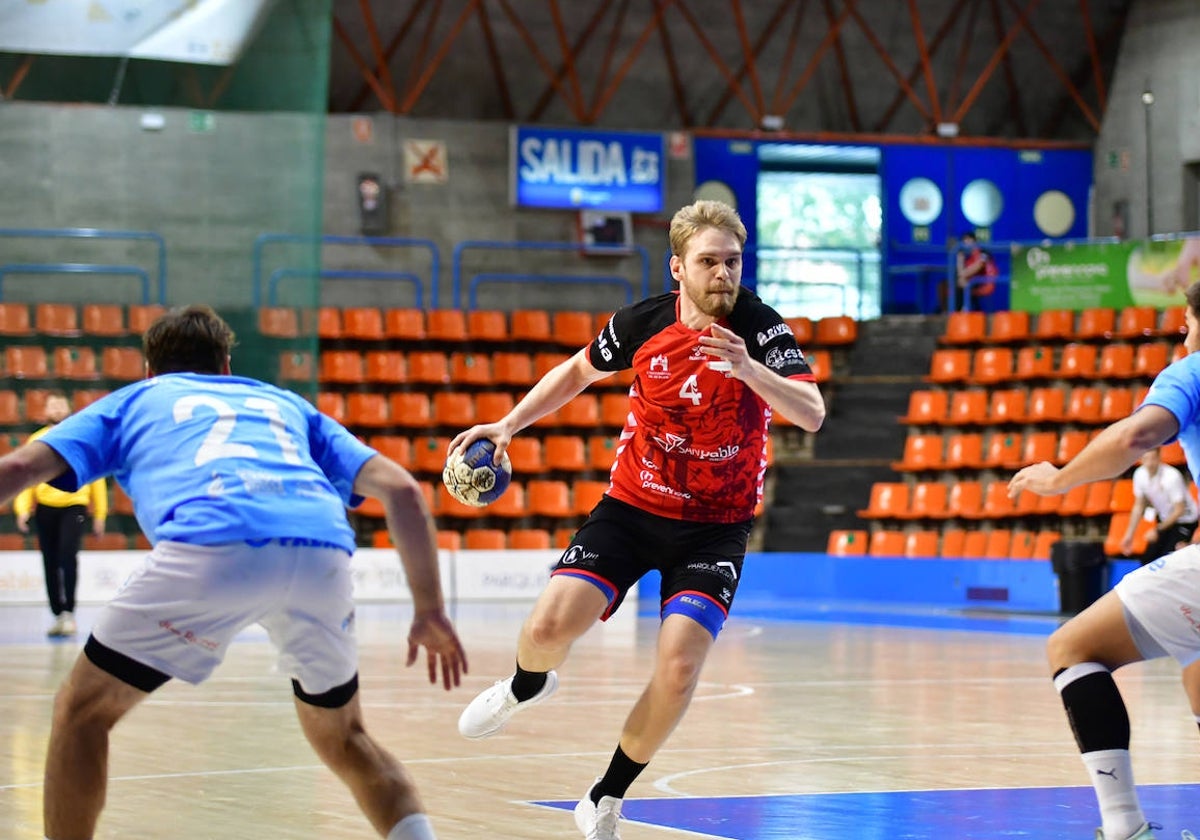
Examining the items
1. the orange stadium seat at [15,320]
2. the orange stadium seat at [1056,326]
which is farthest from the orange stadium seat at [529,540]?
the orange stadium seat at [1056,326]

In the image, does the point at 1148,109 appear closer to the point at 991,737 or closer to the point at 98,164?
the point at 98,164

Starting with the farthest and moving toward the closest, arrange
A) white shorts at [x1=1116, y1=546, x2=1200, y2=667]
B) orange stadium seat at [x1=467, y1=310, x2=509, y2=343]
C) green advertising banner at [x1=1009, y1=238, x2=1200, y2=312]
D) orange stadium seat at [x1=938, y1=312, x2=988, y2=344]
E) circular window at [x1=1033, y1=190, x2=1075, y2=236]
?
circular window at [x1=1033, y1=190, x2=1075, y2=236] < orange stadium seat at [x1=938, y1=312, x2=988, y2=344] < orange stadium seat at [x1=467, y1=310, x2=509, y2=343] < green advertising banner at [x1=1009, y1=238, x2=1200, y2=312] < white shorts at [x1=1116, y1=546, x2=1200, y2=667]

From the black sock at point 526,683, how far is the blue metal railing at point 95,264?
11.1 metres

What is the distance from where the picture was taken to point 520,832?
21.8 ft

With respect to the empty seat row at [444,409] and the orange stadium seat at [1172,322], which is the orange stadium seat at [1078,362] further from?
the empty seat row at [444,409]

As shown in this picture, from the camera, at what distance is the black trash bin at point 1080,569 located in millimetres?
18312

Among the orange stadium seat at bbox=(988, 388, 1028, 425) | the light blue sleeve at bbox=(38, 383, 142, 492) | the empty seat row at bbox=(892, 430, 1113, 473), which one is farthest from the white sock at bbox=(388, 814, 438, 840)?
the orange stadium seat at bbox=(988, 388, 1028, 425)

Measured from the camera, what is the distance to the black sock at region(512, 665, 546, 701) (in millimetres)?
6871

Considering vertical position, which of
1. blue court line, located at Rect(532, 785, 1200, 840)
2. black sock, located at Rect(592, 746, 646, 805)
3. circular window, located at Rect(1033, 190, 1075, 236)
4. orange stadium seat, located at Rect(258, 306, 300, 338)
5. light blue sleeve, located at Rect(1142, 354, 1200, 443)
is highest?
circular window, located at Rect(1033, 190, 1075, 236)

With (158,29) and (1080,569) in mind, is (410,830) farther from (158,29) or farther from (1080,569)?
(1080,569)

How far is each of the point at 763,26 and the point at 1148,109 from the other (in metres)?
5.88

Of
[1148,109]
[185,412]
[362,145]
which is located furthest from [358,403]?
[185,412]

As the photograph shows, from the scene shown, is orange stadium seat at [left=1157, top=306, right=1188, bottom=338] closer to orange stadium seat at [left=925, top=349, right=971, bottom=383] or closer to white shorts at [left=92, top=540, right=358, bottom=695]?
orange stadium seat at [left=925, top=349, right=971, bottom=383]

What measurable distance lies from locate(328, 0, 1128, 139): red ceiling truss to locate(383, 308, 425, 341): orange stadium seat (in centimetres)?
362
